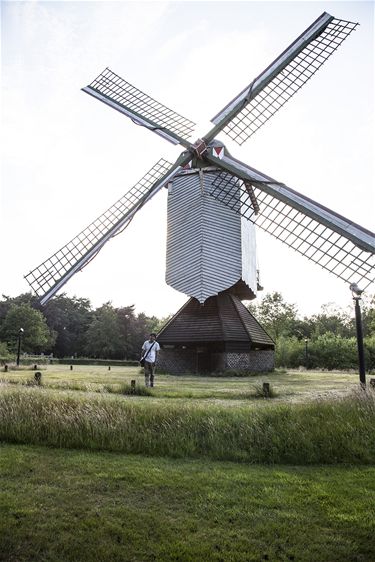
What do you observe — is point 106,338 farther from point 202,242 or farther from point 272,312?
point 202,242

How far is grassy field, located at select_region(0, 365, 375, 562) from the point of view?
3877 mm

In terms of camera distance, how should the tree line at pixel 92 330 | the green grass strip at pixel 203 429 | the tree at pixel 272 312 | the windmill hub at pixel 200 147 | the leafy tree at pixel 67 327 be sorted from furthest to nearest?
the leafy tree at pixel 67 327
the tree line at pixel 92 330
the tree at pixel 272 312
the windmill hub at pixel 200 147
the green grass strip at pixel 203 429

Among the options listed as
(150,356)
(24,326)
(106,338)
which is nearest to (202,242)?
(150,356)

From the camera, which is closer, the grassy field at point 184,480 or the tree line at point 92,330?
the grassy field at point 184,480

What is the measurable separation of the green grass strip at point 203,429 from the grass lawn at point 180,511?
1.35 ft

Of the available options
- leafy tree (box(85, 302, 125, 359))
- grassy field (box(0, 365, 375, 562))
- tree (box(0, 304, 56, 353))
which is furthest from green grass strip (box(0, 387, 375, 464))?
leafy tree (box(85, 302, 125, 359))

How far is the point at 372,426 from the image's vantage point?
712cm

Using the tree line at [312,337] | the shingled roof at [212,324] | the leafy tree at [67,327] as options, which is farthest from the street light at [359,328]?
the leafy tree at [67,327]

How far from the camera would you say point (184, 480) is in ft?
18.0

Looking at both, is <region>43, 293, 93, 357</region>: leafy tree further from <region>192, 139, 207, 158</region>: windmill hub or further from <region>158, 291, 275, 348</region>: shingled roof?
<region>192, 139, 207, 158</region>: windmill hub

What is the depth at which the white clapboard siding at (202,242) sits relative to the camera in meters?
19.9

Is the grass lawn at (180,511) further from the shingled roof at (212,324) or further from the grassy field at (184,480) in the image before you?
the shingled roof at (212,324)

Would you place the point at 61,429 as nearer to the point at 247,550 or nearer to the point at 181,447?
the point at 181,447

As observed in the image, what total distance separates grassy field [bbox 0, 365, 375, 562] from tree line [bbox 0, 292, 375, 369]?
30.6 meters
